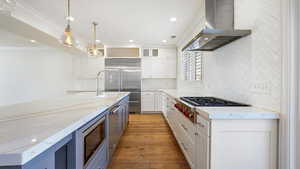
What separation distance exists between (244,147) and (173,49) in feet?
17.7

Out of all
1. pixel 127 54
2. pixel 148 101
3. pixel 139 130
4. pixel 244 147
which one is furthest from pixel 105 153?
pixel 127 54

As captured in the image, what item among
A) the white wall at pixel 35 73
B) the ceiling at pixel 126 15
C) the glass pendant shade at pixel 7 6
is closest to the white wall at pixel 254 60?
the ceiling at pixel 126 15

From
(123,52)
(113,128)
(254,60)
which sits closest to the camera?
(254,60)

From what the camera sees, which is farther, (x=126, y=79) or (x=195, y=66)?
(x=126, y=79)

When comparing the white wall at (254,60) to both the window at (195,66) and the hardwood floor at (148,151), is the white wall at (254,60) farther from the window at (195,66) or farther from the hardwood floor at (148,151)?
the hardwood floor at (148,151)

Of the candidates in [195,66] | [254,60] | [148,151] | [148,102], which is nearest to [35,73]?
[148,102]

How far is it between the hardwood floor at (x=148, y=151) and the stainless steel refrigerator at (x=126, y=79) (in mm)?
2225

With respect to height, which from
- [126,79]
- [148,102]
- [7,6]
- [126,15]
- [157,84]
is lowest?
[148,102]

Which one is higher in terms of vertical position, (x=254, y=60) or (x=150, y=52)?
(x=150, y=52)

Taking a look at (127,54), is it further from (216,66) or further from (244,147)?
(244,147)

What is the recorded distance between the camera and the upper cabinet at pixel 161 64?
643 cm

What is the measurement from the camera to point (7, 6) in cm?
253

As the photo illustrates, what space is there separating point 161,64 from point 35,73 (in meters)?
4.80

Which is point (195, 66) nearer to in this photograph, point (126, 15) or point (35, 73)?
point (126, 15)
